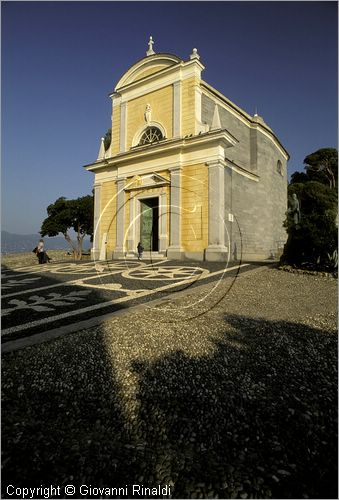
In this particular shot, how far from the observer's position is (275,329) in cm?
375

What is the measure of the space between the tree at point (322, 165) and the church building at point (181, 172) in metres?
12.6

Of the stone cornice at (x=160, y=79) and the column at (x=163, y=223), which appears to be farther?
the stone cornice at (x=160, y=79)

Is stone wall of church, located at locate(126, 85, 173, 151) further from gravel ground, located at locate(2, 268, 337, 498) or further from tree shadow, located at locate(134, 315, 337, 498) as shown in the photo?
tree shadow, located at locate(134, 315, 337, 498)

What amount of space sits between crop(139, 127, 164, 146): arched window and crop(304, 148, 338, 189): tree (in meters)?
21.8

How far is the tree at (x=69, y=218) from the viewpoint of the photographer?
30.6 metres

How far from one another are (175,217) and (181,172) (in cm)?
279

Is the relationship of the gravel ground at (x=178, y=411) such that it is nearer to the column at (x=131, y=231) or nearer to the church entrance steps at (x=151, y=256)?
the church entrance steps at (x=151, y=256)

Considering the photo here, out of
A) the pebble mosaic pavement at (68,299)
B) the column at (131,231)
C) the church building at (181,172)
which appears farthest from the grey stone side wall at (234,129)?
the pebble mosaic pavement at (68,299)

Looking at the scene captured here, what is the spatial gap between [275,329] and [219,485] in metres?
2.71

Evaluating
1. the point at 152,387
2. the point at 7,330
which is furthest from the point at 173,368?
the point at 7,330

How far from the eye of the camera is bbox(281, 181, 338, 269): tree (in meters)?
8.88

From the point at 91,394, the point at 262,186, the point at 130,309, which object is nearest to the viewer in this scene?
the point at 91,394

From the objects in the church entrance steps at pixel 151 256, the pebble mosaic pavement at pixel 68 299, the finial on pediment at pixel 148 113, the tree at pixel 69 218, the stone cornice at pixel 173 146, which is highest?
the finial on pediment at pixel 148 113

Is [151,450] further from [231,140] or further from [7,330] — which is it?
[231,140]
